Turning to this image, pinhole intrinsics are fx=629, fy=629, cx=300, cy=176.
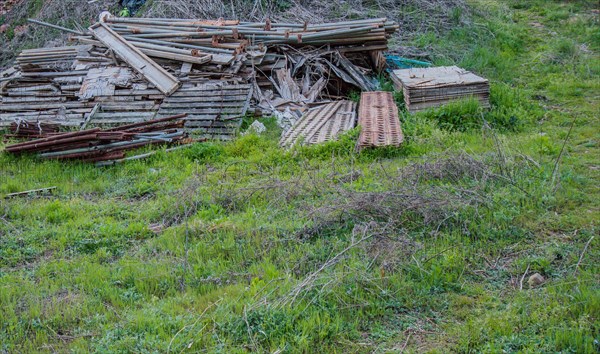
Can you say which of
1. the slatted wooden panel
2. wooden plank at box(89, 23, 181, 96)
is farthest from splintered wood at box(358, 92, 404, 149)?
wooden plank at box(89, 23, 181, 96)

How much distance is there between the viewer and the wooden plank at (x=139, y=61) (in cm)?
1052

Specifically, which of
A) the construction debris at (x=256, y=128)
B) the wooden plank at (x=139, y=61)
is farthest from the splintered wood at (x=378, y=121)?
the wooden plank at (x=139, y=61)

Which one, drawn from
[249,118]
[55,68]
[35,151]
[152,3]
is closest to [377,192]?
[249,118]

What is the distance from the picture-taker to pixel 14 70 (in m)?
12.3

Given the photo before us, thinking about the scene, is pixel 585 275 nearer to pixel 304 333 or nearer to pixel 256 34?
pixel 304 333

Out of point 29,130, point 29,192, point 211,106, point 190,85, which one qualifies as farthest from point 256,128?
point 29,130

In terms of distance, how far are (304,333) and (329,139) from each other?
4615 millimetres

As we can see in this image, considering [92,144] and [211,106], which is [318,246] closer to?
[92,144]

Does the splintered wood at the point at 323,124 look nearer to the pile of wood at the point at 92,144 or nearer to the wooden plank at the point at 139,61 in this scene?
the pile of wood at the point at 92,144

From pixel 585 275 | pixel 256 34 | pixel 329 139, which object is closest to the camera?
pixel 585 275

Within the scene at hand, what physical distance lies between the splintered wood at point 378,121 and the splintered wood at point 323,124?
25cm

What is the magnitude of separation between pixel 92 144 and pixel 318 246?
426 cm

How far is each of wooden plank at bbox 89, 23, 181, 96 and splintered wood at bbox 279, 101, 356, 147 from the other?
233 cm

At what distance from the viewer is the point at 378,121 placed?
9.27 m
